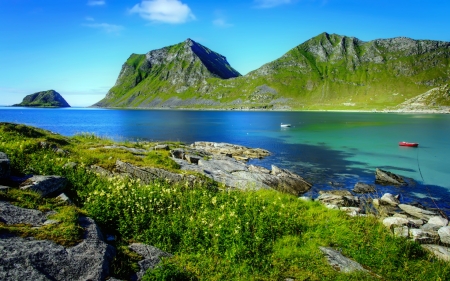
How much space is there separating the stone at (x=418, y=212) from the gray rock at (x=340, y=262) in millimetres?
17808

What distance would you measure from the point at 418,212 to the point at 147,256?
2552 centimetres

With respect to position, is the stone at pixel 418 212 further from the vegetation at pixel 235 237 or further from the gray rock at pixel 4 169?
the gray rock at pixel 4 169

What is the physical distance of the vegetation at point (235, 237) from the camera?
1014 cm

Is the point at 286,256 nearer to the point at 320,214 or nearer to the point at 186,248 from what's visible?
the point at 186,248

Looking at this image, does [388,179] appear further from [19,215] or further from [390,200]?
[19,215]

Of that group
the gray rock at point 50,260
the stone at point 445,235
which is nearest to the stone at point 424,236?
the stone at point 445,235

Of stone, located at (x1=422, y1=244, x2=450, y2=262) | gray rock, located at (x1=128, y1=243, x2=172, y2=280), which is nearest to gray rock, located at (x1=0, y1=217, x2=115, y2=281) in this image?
gray rock, located at (x1=128, y1=243, x2=172, y2=280)

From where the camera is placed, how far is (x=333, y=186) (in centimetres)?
3597

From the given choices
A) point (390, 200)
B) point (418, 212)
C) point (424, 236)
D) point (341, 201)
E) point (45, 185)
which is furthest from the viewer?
point (390, 200)

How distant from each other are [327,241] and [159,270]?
24.3 feet

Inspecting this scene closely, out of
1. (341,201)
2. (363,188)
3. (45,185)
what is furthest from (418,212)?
(45,185)

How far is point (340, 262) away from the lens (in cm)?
1093

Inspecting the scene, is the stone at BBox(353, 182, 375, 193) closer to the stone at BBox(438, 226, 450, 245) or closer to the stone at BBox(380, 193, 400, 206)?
the stone at BBox(380, 193, 400, 206)

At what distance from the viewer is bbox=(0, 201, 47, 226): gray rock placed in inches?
374
